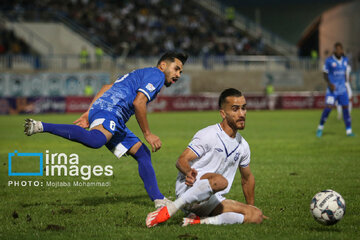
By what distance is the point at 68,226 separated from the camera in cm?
608

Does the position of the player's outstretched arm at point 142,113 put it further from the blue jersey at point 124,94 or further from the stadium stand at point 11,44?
the stadium stand at point 11,44

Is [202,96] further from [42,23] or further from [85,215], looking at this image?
[85,215]

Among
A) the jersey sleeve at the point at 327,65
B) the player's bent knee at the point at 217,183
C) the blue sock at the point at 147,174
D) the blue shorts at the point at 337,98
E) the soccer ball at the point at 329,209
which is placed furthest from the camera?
the jersey sleeve at the point at 327,65

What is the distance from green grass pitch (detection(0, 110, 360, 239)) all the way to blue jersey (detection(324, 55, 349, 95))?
1.92 m

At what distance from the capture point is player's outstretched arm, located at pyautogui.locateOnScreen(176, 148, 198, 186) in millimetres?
5520

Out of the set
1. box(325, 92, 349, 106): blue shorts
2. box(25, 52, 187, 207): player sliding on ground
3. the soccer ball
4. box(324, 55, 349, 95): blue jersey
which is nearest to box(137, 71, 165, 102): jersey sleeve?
box(25, 52, 187, 207): player sliding on ground

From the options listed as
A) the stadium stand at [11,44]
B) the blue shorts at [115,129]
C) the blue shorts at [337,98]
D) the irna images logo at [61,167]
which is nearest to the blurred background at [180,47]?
the stadium stand at [11,44]

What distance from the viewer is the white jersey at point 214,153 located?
5.88 meters

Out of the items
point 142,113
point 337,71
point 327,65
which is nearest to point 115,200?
point 142,113

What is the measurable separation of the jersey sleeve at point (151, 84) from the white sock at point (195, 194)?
4.78 feet

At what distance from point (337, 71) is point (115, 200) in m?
11.1

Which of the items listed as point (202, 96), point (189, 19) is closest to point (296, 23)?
point (189, 19)

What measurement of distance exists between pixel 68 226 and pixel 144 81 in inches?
73.9

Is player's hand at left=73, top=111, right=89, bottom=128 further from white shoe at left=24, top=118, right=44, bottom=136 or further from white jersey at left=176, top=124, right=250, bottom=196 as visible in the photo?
white jersey at left=176, top=124, right=250, bottom=196
